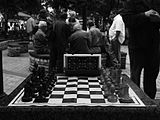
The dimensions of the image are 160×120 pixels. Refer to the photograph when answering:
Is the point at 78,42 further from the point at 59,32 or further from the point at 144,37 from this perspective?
the point at 144,37

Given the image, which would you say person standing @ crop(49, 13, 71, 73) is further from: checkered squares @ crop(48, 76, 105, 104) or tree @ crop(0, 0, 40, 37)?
tree @ crop(0, 0, 40, 37)

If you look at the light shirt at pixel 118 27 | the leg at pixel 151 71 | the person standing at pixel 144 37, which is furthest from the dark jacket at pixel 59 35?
the leg at pixel 151 71

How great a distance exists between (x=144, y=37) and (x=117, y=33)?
370 centimetres

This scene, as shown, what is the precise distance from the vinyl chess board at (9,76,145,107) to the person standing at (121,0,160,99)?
0.69 m

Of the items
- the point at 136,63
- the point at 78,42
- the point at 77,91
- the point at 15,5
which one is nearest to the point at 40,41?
the point at 78,42

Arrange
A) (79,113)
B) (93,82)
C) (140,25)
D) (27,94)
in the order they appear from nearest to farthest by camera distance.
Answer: (79,113)
(27,94)
(93,82)
(140,25)

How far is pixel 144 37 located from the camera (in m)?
3.45

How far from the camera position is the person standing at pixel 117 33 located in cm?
701

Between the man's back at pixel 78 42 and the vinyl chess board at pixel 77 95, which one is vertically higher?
the man's back at pixel 78 42

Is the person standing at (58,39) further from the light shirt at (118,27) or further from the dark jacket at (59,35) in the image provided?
the light shirt at (118,27)

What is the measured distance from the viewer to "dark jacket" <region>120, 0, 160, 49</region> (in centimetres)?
329

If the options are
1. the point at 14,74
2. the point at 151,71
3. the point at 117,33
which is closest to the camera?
the point at 151,71

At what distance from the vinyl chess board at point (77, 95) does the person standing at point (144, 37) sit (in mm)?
690

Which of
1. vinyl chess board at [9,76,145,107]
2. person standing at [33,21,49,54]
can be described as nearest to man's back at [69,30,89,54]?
person standing at [33,21,49,54]
